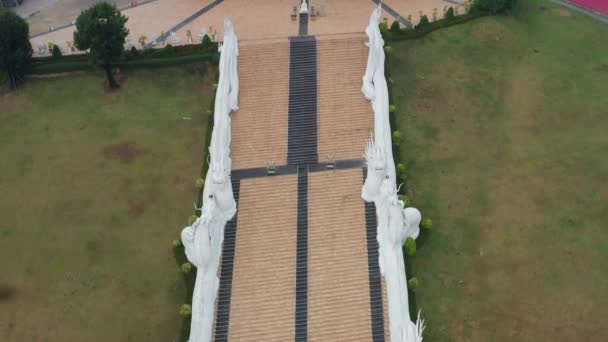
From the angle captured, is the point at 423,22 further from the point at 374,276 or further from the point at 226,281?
the point at 226,281

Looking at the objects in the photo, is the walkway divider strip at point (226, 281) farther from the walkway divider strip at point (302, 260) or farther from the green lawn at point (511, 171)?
the green lawn at point (511, 171)

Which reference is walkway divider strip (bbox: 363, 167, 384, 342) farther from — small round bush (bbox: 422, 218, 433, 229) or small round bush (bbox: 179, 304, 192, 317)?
small round bush (bbox: 179, 304, 192, 317)

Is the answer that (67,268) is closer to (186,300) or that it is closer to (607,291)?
(186,300)

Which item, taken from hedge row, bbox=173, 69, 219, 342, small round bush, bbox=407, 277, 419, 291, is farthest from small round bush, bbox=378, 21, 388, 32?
small round bush, bbox=407, 277, 419, 291

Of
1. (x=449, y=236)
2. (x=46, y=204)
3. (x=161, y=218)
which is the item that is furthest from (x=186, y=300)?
(x=449, y=236)

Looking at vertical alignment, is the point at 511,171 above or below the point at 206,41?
below

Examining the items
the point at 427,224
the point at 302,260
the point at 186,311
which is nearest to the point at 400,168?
the point at 427,224
